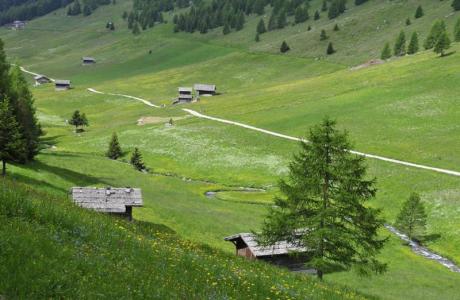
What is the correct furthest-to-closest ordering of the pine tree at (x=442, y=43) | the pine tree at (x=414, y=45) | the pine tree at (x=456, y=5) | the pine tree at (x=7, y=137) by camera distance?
the pine tree at (x=456, y=5)
the pine tree at (x=414, y=45)
the pine tree at (x=442, y=43)
the pine tree at (x=7, y=137)

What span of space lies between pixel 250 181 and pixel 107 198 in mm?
34620

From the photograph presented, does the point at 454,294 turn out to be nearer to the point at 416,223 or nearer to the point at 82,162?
the point at 416,223

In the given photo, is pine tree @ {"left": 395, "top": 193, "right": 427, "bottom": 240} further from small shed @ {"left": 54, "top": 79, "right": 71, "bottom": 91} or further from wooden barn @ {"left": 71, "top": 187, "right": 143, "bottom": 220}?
small shed @ {"left": 54, "top": 79, "right": 71, "bottom": 91}

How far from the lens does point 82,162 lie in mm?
71500

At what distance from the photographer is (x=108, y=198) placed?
40344 mm

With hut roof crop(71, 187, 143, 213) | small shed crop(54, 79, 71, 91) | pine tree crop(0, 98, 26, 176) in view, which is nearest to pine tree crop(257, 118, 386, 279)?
hut roof crop(71, 187, 143, 213)

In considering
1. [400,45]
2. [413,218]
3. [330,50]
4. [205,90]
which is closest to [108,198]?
[413,218]

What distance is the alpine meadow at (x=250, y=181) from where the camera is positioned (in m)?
13.8

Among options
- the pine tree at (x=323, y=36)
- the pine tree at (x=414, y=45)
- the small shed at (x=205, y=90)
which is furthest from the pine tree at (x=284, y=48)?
the pine tree at (x=414, y=45)

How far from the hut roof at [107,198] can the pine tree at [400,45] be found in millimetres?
116860

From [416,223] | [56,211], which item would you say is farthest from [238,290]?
[416,223]

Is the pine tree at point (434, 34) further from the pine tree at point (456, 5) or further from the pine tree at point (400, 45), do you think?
the pine tree at point (456, 5)

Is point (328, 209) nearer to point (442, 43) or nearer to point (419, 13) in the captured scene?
point (442, 43)

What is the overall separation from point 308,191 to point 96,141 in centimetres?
7253
